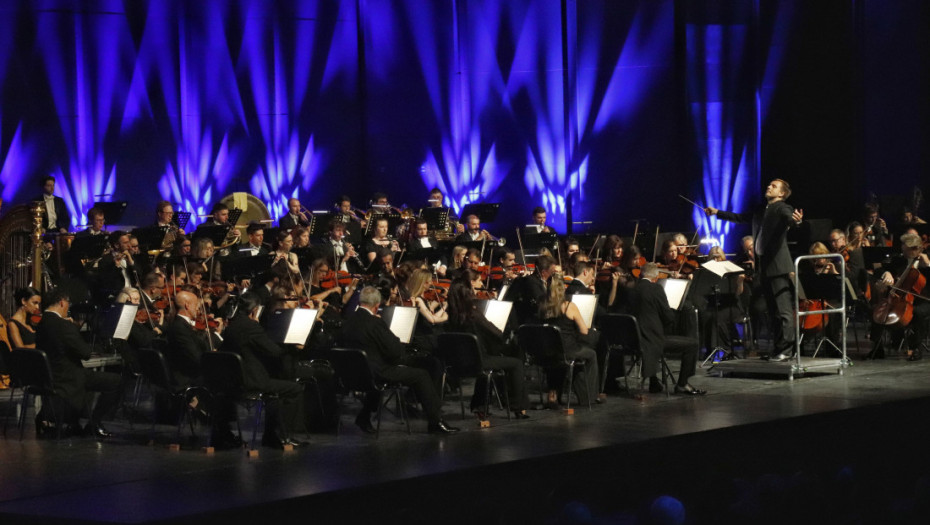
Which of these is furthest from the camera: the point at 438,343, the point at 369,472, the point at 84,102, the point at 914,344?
the point at 84,102

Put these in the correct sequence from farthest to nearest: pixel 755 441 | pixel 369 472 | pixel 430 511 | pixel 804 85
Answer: pixel 804 85 < pixel 755 441 < pixel 369 472 < pixel 430 511

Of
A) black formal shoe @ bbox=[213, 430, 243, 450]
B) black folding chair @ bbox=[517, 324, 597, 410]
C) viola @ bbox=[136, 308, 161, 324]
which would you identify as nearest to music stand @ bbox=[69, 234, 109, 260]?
viola @ bbox=[136, 308, 161, 324]

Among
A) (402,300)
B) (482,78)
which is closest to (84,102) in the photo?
(482,78)

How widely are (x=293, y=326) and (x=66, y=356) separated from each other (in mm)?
1712

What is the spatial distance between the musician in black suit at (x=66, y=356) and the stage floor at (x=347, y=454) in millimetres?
384

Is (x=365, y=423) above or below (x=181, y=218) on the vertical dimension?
below

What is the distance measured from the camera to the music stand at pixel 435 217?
616 inches

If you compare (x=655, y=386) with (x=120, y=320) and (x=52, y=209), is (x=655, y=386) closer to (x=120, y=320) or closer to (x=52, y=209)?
(x=120, y=320)

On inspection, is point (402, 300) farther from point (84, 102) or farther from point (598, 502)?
point (84, 102)

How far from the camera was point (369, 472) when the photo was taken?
7801 millimetres

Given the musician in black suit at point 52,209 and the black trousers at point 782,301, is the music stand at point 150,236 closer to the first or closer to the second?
the musician in black suit at point 52,209

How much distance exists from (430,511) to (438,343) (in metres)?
2.73

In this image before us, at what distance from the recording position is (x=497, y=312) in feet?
33.7

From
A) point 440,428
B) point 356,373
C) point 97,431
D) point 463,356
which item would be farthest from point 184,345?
point 463,356
